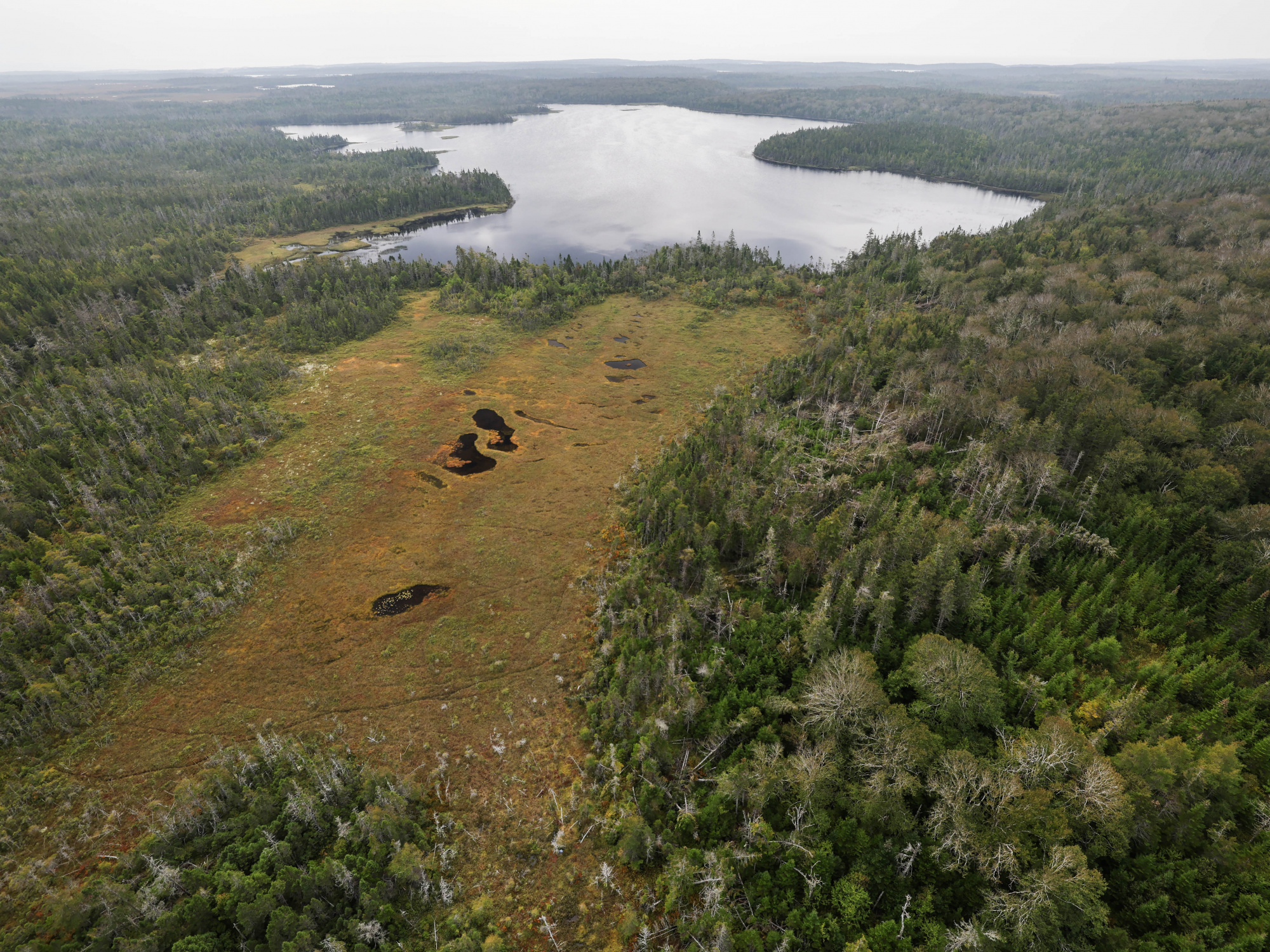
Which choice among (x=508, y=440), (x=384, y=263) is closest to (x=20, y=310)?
(x=384, y=263)

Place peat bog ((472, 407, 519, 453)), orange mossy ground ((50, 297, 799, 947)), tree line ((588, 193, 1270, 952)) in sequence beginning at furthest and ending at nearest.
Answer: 1. peat bog ((472, 407, 519, 453))
2. orange mossy ground ((50, 297, 799, 947))
3. tree line ((588, 193, 1270, 952))

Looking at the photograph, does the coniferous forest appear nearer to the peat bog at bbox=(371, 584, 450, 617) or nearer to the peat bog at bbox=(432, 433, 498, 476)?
the peat bog at bbox=(371, 584, 450, 617)

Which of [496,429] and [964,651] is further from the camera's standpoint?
[496,429]

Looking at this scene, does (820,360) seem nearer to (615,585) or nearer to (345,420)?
(615,585)

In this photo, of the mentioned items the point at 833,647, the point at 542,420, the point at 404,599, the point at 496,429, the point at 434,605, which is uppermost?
the point at 542,420

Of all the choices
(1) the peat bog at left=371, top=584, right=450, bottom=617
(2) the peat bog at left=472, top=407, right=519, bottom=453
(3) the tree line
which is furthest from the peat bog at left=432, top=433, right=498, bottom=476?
(3) the tree line

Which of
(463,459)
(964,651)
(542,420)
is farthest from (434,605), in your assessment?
(964,651)

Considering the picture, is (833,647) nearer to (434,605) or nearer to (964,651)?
(964,651)
